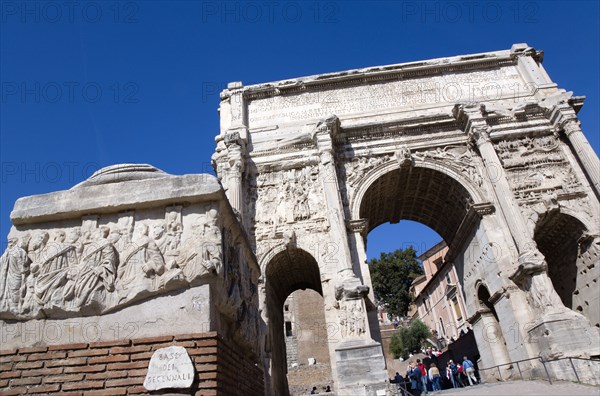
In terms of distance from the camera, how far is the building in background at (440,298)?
1088 inches

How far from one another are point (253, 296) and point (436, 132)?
39.9 feet

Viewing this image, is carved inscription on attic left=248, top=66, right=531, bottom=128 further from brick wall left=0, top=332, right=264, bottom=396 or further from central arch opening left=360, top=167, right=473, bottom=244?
brick wall left=0, top=332, right=264, bottom=396

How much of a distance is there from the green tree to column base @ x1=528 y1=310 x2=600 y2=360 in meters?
26.9

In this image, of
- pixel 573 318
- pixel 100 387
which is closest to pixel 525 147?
pixel 573 318

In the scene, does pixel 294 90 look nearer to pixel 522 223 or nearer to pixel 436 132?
pixel 436 132

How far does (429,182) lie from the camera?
15484 millimetres

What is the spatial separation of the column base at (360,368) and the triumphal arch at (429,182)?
0.26 meters

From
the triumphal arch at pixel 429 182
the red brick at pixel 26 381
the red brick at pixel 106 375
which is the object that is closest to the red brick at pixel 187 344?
the red brick at pixel 106 375

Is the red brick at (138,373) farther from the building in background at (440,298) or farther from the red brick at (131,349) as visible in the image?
the building in background at (440,298)

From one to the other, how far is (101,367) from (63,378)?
0.90 ft

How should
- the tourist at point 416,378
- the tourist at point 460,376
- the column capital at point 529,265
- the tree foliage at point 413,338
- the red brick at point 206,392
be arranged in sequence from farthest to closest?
1. the tree foliage at point 413,338
2. the tourist at point 460,376
3. the tourist at point 416,378
4. the column capital at point 529,265
5. the red brick at point 206,392

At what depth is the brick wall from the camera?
9.63 feet

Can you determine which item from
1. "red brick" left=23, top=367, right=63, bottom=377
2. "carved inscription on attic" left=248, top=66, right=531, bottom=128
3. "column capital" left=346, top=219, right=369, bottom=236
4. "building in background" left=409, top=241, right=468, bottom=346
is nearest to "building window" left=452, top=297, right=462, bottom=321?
"building in background" left=409, top=241, right=468, bottom=346

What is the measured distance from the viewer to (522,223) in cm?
1234
